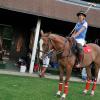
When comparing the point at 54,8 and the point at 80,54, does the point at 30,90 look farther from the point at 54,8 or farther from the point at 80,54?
the point at 54,8

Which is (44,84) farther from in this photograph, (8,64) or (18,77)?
(8,64)

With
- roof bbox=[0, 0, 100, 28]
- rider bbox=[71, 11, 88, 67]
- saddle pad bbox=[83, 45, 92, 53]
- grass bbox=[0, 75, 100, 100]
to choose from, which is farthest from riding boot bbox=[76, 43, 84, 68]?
roof bbox=[0, 0, 100, 28]

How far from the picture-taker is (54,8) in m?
16.6

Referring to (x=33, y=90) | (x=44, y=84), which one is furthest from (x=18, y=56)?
(x=33, y=90)

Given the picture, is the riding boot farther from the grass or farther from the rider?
the grass

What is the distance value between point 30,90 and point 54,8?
5.75m

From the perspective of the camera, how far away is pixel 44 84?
1373 centimetres

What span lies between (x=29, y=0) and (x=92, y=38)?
18.5 feet

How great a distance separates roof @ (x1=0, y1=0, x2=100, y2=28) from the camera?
15711 mm

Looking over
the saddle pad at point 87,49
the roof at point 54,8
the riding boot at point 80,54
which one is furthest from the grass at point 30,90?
the roof at point 54,8

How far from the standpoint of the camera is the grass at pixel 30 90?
10742mm

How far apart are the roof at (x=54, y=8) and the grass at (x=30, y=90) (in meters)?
3.12

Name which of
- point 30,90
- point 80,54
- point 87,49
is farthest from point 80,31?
point 30,90

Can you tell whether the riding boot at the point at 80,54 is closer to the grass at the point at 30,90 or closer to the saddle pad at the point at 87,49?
the saddle pad at the point at 87,49
